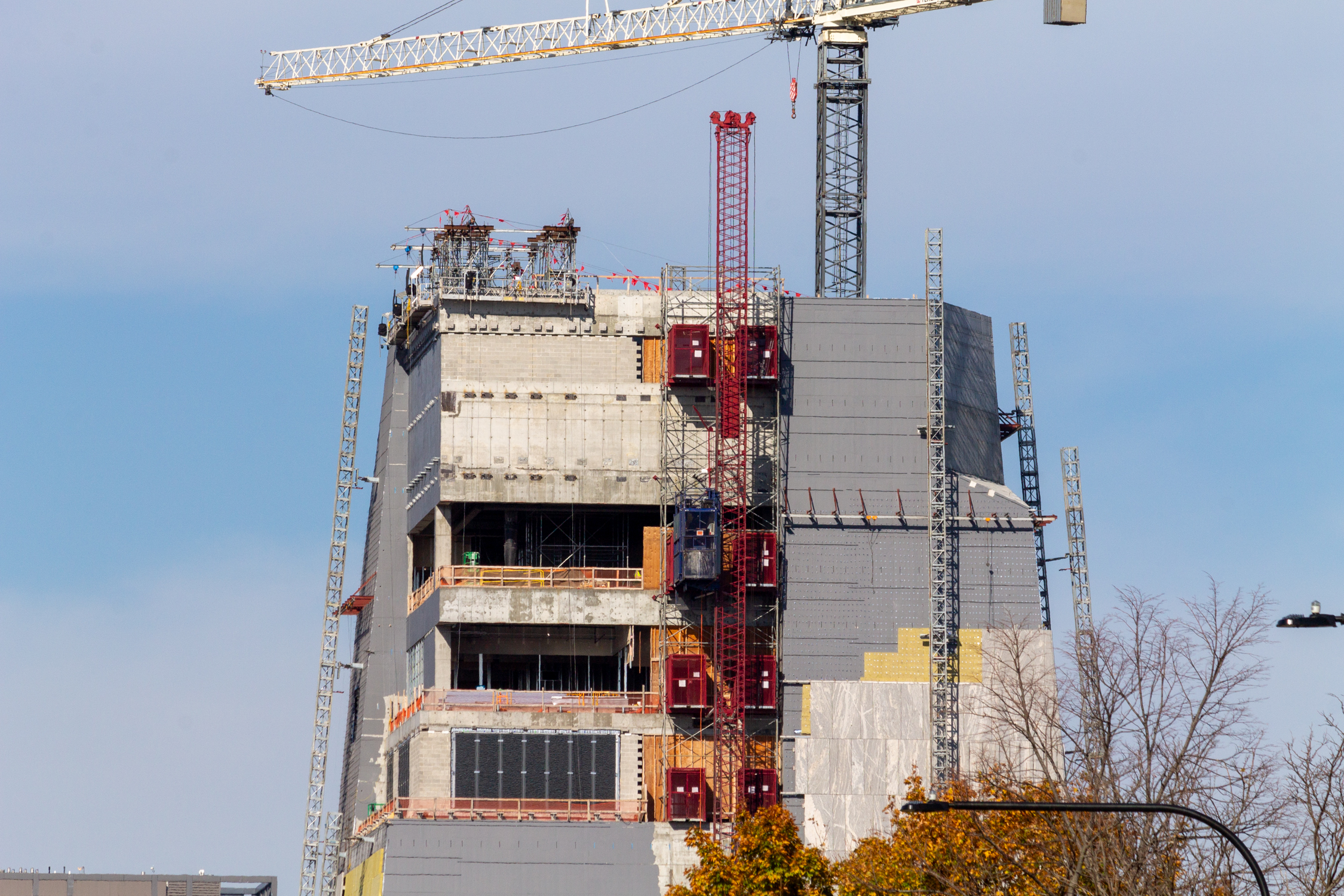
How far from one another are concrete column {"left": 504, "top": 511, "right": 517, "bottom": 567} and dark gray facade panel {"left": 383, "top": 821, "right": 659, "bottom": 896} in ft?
61.8

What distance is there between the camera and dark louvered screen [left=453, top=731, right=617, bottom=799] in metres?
132

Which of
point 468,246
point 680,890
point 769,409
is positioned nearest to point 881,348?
point 769,409

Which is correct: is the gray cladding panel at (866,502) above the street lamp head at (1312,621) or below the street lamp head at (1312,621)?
above

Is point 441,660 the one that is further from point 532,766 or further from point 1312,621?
point 1312,621

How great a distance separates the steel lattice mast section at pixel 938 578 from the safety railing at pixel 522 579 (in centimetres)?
1834

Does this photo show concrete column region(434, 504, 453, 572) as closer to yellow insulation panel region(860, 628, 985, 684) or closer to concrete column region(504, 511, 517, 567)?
concrete column region(504, 511, 517, 567)

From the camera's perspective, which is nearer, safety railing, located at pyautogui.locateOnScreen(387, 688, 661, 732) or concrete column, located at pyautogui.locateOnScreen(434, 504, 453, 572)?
safety railing, located at pyautogui.locateOnScreen(387, 688, 661, 732)

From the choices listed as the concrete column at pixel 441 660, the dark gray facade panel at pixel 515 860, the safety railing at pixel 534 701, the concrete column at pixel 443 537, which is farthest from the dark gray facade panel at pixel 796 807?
the concrete column at pixel 443 537

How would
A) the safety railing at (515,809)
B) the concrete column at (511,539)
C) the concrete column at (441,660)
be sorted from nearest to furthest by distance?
1. the safety railing at (515,809)
2. the concrete column at (441,660)
3. the concrete column at (511,539)

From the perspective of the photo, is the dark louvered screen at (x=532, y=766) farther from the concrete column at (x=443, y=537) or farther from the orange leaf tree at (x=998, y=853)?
the orange leaf tree at (x=998, y=853)

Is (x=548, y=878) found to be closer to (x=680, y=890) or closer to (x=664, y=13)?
(x=680, y=890)

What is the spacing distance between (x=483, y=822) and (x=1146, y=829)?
60.1 meters

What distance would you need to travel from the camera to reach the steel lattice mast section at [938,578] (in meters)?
132

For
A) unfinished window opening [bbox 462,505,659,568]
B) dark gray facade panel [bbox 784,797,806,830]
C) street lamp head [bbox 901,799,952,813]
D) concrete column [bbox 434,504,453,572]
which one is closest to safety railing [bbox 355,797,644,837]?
dark gray facade panel [bbox 784,797,806,830]
